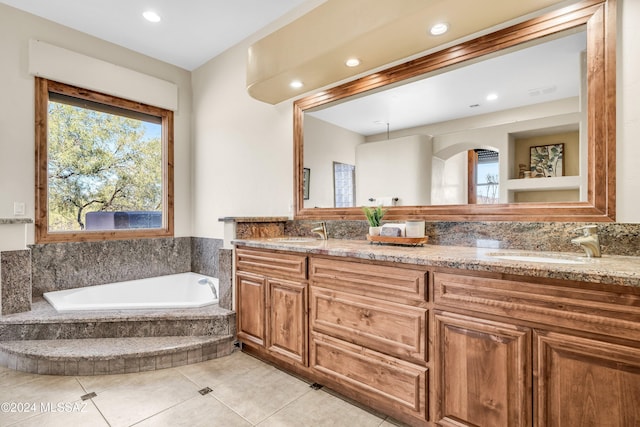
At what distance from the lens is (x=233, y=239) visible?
8.53 ft

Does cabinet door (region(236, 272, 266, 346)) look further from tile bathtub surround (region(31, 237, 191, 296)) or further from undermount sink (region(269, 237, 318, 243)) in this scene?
tile bathtub surround (region(31, 237, 191, 296))

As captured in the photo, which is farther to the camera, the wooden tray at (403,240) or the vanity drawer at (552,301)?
the wooden tray at (403,240)

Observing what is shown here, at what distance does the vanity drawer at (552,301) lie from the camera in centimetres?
107

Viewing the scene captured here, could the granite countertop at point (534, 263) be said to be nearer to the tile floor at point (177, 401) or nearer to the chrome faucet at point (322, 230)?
the chrome faucet at point (322, 230)

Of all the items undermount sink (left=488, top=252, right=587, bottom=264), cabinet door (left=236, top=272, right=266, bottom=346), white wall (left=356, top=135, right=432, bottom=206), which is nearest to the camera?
undermount sink (left=488, top=252, right=587, bottom=264)

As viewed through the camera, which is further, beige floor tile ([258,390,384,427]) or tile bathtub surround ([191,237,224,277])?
tile bathtub surround ([191,237,224,277])

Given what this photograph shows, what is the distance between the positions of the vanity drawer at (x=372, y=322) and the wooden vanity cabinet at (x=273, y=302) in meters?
0.15

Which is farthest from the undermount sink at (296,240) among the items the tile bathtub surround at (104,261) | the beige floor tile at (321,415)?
the tile bathtub surround at (104,261)

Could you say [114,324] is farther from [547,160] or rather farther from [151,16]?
[547,160]

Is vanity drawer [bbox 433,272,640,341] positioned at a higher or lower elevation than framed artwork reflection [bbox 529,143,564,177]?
lower

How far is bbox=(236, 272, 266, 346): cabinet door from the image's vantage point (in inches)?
92.6

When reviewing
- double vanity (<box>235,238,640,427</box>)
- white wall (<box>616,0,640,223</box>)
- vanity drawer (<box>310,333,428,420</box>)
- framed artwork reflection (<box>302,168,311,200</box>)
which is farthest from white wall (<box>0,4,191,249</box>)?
white wall (<box>616,0,640,223</box>)

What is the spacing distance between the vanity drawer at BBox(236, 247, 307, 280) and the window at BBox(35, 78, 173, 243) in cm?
171

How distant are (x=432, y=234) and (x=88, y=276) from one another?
3.27 m
